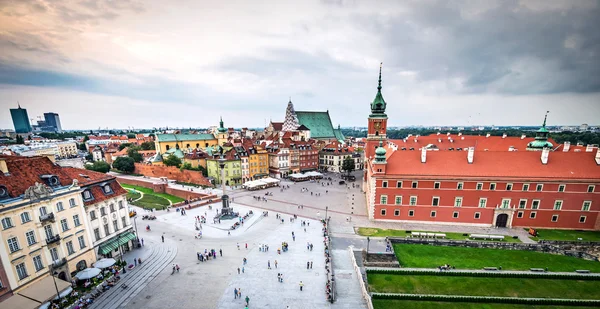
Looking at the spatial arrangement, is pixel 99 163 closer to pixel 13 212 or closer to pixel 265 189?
pixel 265 189

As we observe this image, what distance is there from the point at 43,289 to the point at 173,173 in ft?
170

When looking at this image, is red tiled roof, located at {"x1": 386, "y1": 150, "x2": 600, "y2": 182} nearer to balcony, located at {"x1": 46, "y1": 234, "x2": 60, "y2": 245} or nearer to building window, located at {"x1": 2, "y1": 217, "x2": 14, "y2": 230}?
balcony, located at {"x1": 46, "y1": 234, "x2": 60, "y2": 245}

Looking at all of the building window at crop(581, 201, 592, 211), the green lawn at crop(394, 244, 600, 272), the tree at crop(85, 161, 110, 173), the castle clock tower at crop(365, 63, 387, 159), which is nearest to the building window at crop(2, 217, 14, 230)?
the green lawn at crop(394, 244, 600, 272)

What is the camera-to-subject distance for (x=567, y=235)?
34875 mm

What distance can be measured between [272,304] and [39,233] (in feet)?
68.9

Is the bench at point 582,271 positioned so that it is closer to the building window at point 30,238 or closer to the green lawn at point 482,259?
the green lawn at point 482,259

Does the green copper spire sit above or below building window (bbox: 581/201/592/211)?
above

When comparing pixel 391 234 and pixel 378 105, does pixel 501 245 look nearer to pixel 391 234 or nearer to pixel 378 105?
pixel 391 234

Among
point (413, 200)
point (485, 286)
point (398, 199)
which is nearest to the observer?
point (485, 286)

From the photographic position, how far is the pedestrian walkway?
2262cm

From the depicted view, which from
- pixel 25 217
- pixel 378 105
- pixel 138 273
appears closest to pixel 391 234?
pixel 378 105

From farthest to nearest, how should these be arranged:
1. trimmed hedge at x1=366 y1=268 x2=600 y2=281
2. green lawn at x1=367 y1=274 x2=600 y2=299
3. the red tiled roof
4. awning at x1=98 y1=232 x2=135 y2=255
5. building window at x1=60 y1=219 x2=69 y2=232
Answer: the red tiled roof < awning at x1=98 y1=232 x2=135 y2=255 < trimmed hedge at x1=366 y1=268 x2=600 y2=281 < green lawn at x1=367 y1=274 x2=600 y2=299 < building window at x1=60 y1=219 x2=69 y2=232

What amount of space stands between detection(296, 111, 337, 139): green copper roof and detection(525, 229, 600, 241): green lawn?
81.0 m

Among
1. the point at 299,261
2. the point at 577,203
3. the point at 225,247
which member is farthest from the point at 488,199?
the point at 225,247
